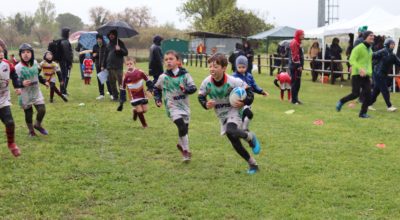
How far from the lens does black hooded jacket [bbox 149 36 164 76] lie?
45.6ft

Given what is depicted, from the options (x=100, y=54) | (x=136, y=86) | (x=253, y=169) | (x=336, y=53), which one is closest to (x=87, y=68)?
(x=100, y=54)

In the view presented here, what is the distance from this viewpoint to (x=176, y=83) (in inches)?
284

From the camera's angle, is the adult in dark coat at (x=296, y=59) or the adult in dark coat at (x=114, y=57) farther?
the adult in dark coat at (x=114, y=57)

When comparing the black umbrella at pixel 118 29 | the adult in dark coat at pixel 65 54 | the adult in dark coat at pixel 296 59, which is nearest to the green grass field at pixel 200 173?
the adult in dark coat at pixel 296 59

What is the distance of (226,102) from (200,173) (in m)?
0.97

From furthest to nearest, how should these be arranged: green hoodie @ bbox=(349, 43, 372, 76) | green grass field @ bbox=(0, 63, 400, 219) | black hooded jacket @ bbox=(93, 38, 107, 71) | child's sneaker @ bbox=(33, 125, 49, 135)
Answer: black hooded jacket @ bbox=(93, 38, 107, 71)
green hoodie @ bbox=(349, 43, 372, 76)
child's sneaker @ bbox=(33, 125, 49, 135)
green grass field @ bbox=(0, 63, 400, 219)

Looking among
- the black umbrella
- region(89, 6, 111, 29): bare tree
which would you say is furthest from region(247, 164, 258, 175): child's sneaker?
region(89, 6, 111, 29): bare tree

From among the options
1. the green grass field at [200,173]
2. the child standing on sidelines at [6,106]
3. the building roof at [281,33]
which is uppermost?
the building roof at [281,33]

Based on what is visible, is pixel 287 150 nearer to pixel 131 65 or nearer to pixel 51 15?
pixel 131 65

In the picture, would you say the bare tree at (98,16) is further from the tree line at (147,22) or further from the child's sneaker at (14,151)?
the child's sneaker at (14,151)

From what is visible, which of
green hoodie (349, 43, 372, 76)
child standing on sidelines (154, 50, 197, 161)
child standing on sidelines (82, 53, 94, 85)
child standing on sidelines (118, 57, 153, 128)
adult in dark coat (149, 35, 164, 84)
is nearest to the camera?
child standing on sidelines (154, 50, 197, 161)

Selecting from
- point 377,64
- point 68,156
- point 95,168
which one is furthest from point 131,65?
point 377,64

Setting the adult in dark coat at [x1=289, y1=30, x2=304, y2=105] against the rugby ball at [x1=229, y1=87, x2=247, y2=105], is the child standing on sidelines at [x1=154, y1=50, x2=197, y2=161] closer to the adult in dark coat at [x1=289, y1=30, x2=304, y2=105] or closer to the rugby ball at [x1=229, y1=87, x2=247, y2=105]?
the rugby ball at [x1=229, y1=87, x2=247, y2=105]

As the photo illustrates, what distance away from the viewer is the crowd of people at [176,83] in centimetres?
648
